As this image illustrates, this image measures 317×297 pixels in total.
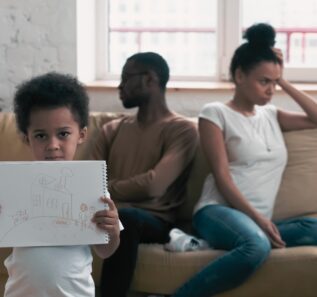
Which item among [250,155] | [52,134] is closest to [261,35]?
[250,155]

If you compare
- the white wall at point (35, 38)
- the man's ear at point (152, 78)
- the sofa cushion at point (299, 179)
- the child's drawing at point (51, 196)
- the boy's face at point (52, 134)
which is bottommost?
the sofa cushion at point (299, 179)

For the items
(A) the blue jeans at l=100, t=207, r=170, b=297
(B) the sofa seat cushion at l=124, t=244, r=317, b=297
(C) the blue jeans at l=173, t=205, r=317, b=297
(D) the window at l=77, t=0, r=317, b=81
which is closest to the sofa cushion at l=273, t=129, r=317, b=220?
(C) the blue jeans at l=173, t=205, r=317, b=297

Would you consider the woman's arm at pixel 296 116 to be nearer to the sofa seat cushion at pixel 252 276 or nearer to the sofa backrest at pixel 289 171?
the sofa backrest at pixel 289 171

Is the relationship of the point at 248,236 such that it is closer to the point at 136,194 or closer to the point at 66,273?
the point at 136,194

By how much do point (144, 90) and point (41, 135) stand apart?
1171 millimetres

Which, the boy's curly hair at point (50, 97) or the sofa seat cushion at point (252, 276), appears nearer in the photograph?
the boy's curly hair at point (50, 97)

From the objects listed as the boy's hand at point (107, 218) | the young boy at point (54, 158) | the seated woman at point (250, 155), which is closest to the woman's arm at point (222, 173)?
A: the seated woman at point (250, 155)

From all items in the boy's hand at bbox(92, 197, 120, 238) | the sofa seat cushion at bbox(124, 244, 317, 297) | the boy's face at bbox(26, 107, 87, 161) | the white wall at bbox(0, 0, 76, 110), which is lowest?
the sofa seat cushion at bbox(124, 244, 317, 297)

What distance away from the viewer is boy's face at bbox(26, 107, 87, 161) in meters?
1.54

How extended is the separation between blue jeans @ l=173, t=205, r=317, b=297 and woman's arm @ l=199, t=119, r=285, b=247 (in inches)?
1.3

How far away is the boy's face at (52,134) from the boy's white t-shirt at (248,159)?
3.35ft

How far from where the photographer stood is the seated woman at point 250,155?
7.77 feet

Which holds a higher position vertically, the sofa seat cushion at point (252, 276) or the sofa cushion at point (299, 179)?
the sofa cushion at point (299, 179)

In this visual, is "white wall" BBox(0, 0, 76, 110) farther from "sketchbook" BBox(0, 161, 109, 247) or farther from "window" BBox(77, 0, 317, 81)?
"sketchbook" BBox(0, 161, 109, 247)
